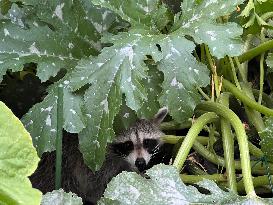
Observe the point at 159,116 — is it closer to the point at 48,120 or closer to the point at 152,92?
the point at 152,92

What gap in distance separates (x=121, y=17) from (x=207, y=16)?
0.37 meters

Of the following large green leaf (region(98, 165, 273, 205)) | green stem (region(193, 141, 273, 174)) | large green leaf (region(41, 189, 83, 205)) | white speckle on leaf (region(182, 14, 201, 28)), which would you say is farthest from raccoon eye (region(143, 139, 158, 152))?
large green leaf (region(41, 189, 83, 205))

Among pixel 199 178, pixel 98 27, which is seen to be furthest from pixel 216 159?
pixel 98 27

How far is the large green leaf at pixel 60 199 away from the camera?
2.10 m

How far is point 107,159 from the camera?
11.5 feet

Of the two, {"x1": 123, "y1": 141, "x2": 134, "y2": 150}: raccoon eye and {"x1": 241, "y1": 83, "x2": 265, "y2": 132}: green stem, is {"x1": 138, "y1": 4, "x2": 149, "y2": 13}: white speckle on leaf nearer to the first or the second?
{"x1": 241, "y1": 83, "x2": 265, "y2": 132}: green stem

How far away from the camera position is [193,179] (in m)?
2.80

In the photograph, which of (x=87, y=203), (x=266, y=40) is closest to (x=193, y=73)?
(x=266, y=40)

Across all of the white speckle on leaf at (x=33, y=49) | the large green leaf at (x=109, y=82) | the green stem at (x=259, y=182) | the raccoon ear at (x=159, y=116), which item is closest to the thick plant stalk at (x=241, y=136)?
the green stem at (x=259, y=182)

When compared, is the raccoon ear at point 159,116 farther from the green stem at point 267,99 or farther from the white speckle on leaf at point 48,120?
the white speckle on leaf at point 48,120

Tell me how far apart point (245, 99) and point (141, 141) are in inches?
28.1

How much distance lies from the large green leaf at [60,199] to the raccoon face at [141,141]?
120 centimetres

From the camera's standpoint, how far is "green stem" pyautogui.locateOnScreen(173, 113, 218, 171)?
7.99 feet

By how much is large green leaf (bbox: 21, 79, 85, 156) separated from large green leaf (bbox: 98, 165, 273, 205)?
435 millimetres
